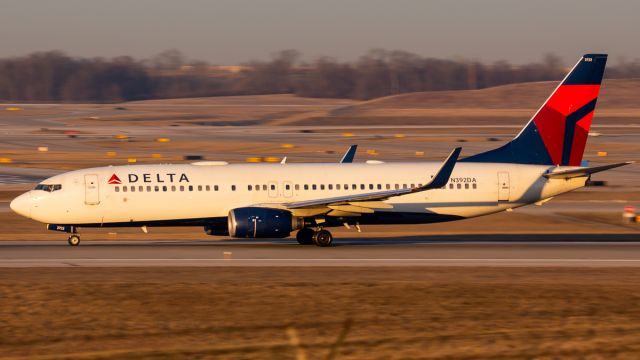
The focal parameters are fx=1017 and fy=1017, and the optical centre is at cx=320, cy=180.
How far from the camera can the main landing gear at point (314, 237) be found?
42156 mm

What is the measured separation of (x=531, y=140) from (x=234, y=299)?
69.1 feet

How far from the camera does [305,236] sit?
43125 mm

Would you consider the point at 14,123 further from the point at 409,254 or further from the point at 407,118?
the point at 409,254

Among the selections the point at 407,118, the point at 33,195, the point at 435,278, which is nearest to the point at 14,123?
the point at 407,118

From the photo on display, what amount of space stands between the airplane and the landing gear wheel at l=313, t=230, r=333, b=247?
0.04m

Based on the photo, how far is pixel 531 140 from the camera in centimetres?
4516

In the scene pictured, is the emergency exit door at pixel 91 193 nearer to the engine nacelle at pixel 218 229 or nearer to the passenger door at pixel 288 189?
the engine nacelle at pixel 218 229

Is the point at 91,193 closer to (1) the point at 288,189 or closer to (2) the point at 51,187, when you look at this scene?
(2) the point at 51,187

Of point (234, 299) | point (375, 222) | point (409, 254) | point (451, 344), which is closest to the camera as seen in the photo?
point (451, 344)

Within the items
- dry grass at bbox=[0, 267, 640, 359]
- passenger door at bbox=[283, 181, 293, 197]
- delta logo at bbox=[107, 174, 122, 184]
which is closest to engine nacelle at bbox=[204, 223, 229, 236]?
passenger door at bbox=[283, 181, 293, 197]

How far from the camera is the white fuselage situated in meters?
41.8

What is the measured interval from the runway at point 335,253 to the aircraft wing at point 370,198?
66.7 inches

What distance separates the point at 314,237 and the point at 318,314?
15822mm

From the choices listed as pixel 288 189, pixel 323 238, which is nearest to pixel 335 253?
pixel 323 238
